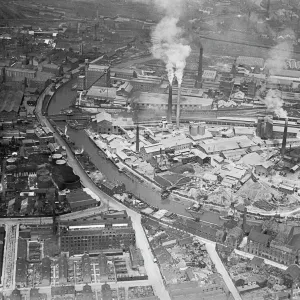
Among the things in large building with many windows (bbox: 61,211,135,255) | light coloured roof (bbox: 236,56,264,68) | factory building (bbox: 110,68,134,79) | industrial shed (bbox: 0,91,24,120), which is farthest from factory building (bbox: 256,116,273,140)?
industrial shed (bbox: 0,91,24,120)

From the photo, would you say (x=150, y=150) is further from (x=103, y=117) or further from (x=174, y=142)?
(x=103, y=117)

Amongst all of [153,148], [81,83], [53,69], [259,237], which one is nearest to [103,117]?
[153,148]

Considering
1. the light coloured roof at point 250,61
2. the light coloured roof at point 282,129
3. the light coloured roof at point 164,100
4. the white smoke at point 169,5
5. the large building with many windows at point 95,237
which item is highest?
the white smoke at point 169,5

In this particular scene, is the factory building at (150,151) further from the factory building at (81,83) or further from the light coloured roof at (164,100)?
the factory building at (81,83)

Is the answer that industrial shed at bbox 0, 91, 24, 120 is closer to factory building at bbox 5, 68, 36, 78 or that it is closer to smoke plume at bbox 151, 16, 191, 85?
factory building at bbox 5, 68, 36, 78

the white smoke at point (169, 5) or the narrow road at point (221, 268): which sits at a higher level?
the white smoke at point (169, 5)

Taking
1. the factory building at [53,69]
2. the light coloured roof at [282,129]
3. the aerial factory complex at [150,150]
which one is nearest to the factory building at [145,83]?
the aerial factory complex at [150,150]
